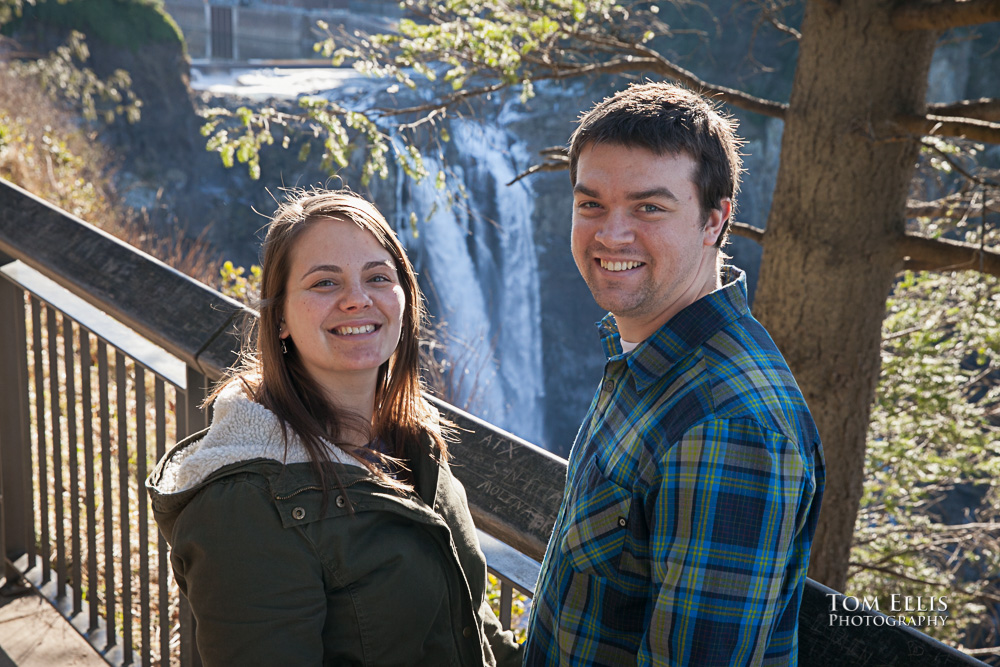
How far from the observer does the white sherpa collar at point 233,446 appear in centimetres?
145

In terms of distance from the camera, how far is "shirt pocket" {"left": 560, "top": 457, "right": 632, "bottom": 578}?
4.60 ft

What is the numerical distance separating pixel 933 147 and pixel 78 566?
16.1 ft

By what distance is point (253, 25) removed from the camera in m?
41.1

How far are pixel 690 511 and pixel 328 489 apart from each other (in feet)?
1.99

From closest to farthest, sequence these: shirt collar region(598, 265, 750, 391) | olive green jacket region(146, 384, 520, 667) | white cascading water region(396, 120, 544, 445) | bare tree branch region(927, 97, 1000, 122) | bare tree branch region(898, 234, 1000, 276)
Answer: olive green jacket region(146, 384, 520, 667)
shirt collar region(598, 265, 750, 391)
bare tree branch region(898, 234, 1000, 276)
bare tree branch region(927, 97, 1000, 122)
white cascading water region(396, 120, 544, 445)

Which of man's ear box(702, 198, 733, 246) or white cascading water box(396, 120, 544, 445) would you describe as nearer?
man's ear box(702, 198, 733, 246)

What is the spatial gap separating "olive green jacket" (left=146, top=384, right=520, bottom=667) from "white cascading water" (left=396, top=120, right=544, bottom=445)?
20312mm

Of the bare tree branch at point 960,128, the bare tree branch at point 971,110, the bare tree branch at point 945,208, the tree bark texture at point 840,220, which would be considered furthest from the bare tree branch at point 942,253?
the bare tree branch at point 971,110

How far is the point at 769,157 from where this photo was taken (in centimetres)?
2762

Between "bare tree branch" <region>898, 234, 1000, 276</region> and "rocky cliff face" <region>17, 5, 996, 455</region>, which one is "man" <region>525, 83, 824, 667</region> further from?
"rocky cliff face" <region>17, 5, 996, 455</region>

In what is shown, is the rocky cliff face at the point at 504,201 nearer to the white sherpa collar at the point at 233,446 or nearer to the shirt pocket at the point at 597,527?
the white sherpa collar at the point at 233,446

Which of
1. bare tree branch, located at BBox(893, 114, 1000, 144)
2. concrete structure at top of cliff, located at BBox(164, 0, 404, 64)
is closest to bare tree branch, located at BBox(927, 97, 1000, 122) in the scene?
bare tree branch, located at BBox(893, 114, 1000, 144)

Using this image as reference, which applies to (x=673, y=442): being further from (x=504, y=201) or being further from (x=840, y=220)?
(x=504, y=201)

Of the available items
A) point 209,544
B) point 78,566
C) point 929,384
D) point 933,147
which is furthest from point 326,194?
point 929,384
